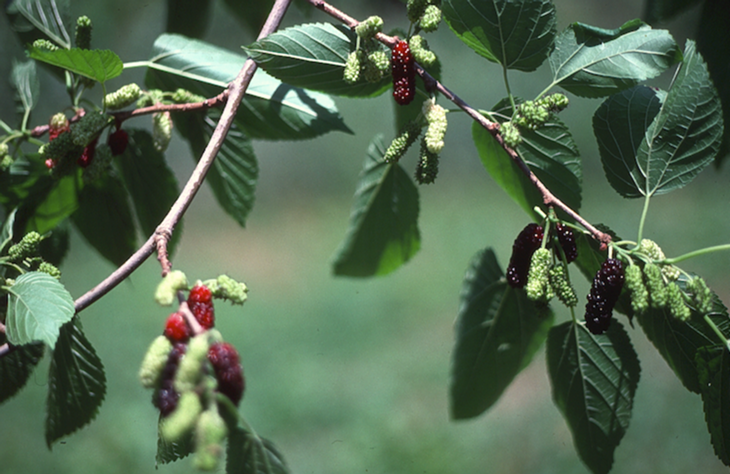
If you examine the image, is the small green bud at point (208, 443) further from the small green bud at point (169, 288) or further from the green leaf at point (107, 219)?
the green leaf at point (107, 219)

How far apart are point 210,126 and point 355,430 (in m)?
1.27

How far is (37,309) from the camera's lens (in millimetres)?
412

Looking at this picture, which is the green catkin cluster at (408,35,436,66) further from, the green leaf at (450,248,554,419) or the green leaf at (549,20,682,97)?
the green leaf at (450,248,554,419)

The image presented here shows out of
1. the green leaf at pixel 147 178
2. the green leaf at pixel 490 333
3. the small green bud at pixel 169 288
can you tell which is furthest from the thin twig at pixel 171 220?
the green leaf at pixel 490 333

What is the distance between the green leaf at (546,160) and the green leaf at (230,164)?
286mm

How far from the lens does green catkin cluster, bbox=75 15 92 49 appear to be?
23.0 inches

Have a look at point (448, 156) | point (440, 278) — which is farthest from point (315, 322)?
point (448, 156)

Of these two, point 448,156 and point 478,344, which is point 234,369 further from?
point 448,156

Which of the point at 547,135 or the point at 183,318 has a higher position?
the point at 547,135

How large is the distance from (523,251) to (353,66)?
206 millimetres

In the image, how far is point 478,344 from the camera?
2.15 feet

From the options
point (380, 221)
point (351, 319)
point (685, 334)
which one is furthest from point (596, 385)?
point (351, 319)

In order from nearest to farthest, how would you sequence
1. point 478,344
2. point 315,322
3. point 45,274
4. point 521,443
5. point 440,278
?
point 45,274 → point 478,344 → point 521,443 → point 315,322 → point 440,278

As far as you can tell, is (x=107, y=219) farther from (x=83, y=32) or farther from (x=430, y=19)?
(x=430, y=19)
